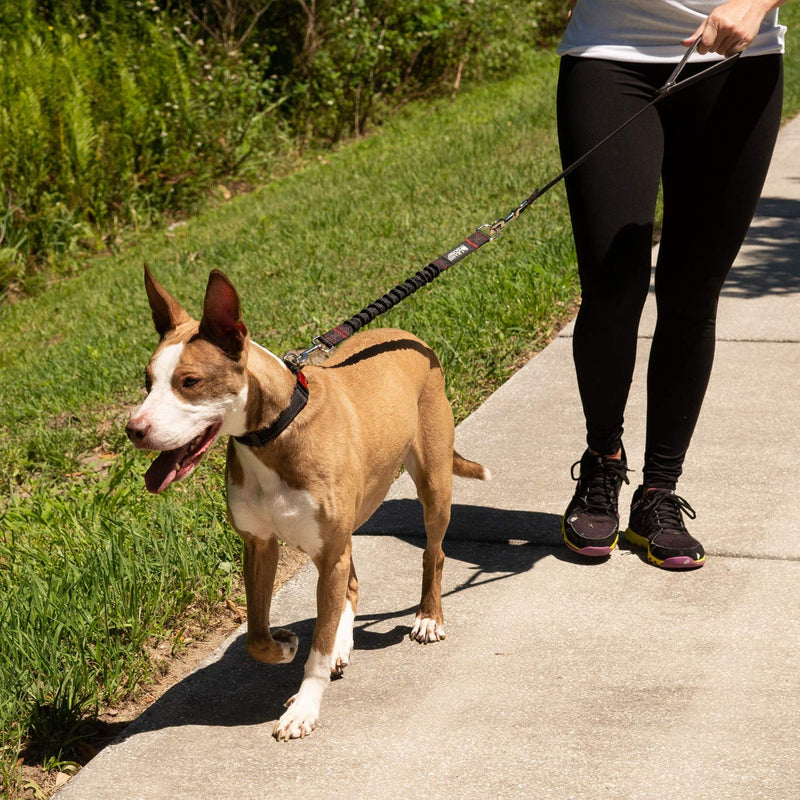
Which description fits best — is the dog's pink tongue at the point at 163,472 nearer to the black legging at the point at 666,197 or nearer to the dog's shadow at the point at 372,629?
the dog's shadow at the point at 372,629

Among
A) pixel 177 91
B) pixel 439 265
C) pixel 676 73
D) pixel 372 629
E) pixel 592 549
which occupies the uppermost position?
pixel 676 73

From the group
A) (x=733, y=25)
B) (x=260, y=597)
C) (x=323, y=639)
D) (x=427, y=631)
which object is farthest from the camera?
(x=427, y=631)

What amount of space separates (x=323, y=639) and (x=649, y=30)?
2098mm

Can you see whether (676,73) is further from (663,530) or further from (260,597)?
(260,597)

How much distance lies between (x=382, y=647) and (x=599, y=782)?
91 centimetres

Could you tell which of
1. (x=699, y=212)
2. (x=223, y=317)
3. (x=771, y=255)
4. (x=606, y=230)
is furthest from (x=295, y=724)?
(x=771, y=255)

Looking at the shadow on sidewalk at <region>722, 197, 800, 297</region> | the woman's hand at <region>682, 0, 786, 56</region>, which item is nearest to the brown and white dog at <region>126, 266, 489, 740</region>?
the woman's hand at <region>682, 0, 786, 56</region>

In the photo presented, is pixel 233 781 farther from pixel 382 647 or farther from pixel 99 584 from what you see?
pixel 99 584

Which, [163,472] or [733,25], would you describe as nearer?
[163,472]

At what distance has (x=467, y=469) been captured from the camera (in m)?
3.74

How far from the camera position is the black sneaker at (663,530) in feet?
11.7

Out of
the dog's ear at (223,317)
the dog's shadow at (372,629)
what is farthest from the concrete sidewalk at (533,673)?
the dog's ear at (223,317)

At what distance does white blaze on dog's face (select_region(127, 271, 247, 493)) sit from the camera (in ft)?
8.25

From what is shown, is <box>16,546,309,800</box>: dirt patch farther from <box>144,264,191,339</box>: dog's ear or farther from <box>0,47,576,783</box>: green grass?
<box>144,264,191,339</box>: dog's ear
